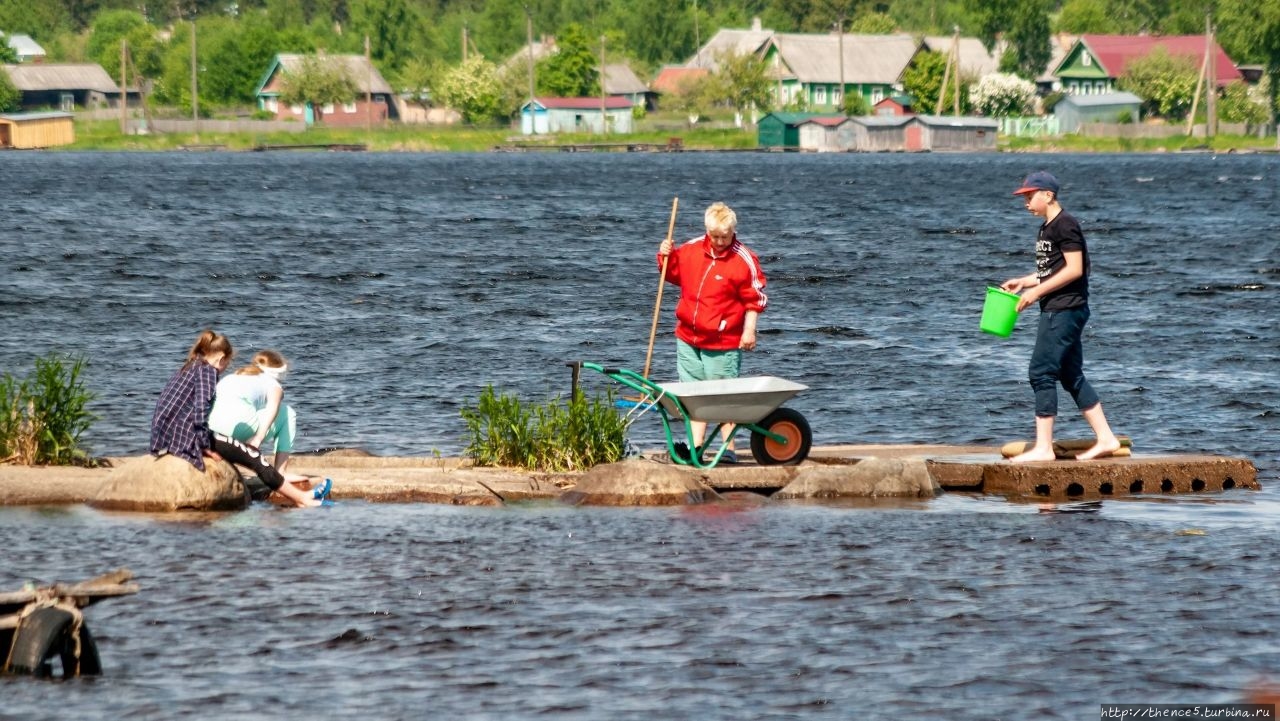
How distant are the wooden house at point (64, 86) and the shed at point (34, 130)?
1730cm

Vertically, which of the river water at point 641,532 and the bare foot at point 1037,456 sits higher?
the bare foot at point 1037,456

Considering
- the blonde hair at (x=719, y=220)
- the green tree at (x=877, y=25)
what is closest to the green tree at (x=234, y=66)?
the green tree at (x=877, y=25)

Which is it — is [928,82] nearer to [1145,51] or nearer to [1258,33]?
[1145,51]

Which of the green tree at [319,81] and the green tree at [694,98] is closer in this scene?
the green tree at [319,81]

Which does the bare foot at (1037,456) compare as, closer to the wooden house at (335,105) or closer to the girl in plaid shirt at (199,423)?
the girl in plaid shirt at (199,423)

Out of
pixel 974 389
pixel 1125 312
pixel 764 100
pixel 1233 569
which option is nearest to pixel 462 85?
pixel 764 100

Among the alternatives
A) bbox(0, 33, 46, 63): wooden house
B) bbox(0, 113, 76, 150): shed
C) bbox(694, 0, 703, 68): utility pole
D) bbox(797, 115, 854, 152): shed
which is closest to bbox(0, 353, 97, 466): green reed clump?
bbox(797, 115, 854, 152): shed

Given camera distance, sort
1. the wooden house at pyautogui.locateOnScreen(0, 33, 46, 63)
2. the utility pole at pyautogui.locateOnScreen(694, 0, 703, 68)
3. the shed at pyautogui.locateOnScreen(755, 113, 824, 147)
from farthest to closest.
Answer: the wooden house at pyautogui.locateOnScreen(0, 33, 46, 63), the utility pole at pyautogui.locateOnScreen(694, 0, 703, 68), the shed at pyautogui.locateOnScreen(755, 113, 824, 147)

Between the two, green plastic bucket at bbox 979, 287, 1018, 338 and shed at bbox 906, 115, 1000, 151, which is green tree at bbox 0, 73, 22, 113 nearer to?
shed at bbox 906, 115, 1000, 151

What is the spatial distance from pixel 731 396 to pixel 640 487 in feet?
3.35

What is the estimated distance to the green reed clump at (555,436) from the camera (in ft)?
50.2

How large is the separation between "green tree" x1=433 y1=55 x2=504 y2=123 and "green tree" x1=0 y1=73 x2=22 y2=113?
120 ft

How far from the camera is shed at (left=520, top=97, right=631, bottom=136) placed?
156m

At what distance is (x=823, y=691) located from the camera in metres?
9.71
